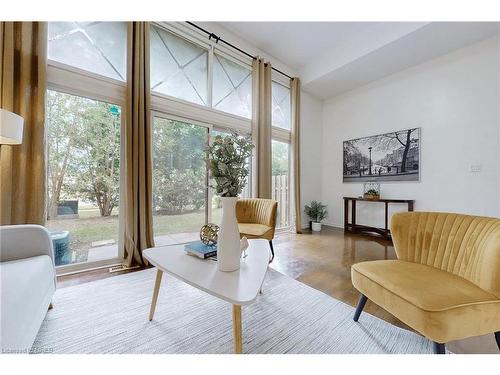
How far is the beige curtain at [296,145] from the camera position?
13.4 feet

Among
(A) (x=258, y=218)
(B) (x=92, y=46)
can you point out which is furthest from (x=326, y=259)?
(B) (x=92, y=46)

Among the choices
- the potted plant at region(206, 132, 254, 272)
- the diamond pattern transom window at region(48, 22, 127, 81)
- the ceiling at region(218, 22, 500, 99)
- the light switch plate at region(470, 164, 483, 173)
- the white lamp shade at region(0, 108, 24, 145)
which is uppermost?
the ceiling at region(218, 22, 500, 99)

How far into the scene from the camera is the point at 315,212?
432 cm

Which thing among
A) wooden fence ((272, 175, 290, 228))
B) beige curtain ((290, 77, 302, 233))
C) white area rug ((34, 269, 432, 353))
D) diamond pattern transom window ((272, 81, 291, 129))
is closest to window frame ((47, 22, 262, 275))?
diamond pattern transom window ((272, 81, 291, 129))

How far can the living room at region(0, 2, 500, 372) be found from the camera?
1105mm

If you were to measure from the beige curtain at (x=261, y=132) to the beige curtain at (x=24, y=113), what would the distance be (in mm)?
2592

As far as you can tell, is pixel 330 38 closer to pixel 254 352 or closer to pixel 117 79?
pixel 117 79

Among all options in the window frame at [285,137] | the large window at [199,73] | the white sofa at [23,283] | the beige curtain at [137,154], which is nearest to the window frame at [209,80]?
the large window at [199,73]

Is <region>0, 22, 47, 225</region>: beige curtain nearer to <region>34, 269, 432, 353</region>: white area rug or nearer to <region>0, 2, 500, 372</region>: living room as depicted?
<region>0, 2, 500, 372</region>: living room

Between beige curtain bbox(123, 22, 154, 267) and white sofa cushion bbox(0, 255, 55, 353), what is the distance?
974 mm

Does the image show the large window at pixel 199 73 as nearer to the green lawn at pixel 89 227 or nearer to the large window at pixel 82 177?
the large window at pixel 82 177

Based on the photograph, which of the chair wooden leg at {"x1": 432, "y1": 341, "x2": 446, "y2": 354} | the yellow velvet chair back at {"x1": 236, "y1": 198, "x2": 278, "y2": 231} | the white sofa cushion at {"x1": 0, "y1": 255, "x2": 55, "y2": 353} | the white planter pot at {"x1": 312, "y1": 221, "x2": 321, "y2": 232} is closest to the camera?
the white sofa cushion at {"x1": 0, "y1": 255, "x2": 55, "y2": 353}

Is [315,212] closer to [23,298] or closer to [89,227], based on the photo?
[89,227]

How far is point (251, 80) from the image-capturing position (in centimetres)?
363
